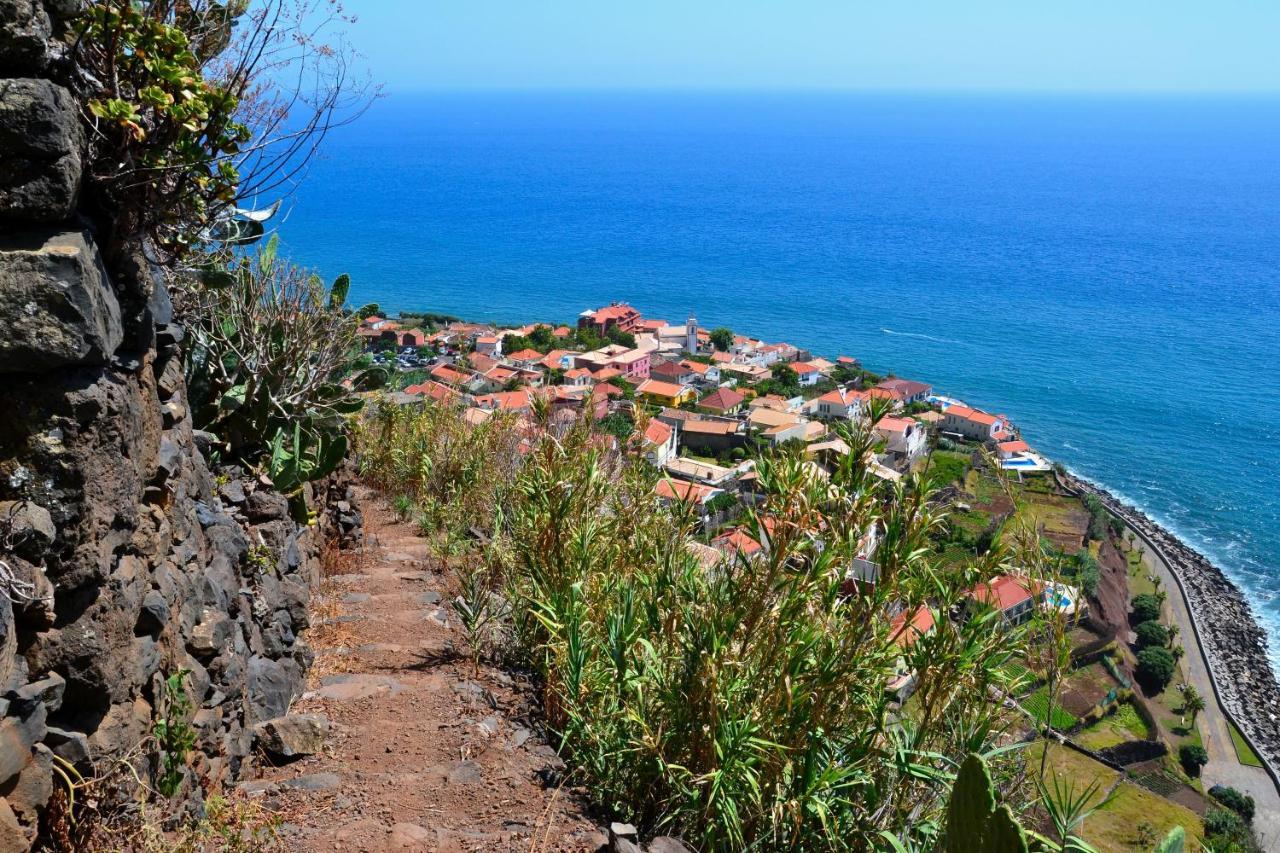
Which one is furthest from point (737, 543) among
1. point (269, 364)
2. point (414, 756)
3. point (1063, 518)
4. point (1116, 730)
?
point (1063, 518)

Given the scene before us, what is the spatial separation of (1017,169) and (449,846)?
134m

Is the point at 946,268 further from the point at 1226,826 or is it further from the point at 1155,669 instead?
the point at 1226,826

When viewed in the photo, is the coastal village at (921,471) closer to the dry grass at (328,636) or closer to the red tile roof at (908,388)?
the red tile roof at (908,388)

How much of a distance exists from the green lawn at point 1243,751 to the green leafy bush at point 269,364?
20.6 metres

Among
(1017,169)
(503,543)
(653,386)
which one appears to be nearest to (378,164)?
(1017,169)

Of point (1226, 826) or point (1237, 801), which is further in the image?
point (1237, 801)

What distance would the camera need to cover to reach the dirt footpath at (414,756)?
10.2 ft

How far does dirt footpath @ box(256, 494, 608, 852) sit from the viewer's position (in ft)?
10.2

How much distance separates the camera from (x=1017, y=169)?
123 m

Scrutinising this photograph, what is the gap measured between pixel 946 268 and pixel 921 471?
6889 cm

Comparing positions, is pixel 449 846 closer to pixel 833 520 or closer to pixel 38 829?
pixel 38 829

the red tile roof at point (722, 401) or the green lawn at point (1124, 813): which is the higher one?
the red tile roof at point (722, 401)

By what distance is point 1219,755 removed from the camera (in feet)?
63.5

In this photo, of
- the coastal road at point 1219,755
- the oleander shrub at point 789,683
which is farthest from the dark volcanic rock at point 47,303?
the coastal road at point 1219,755
